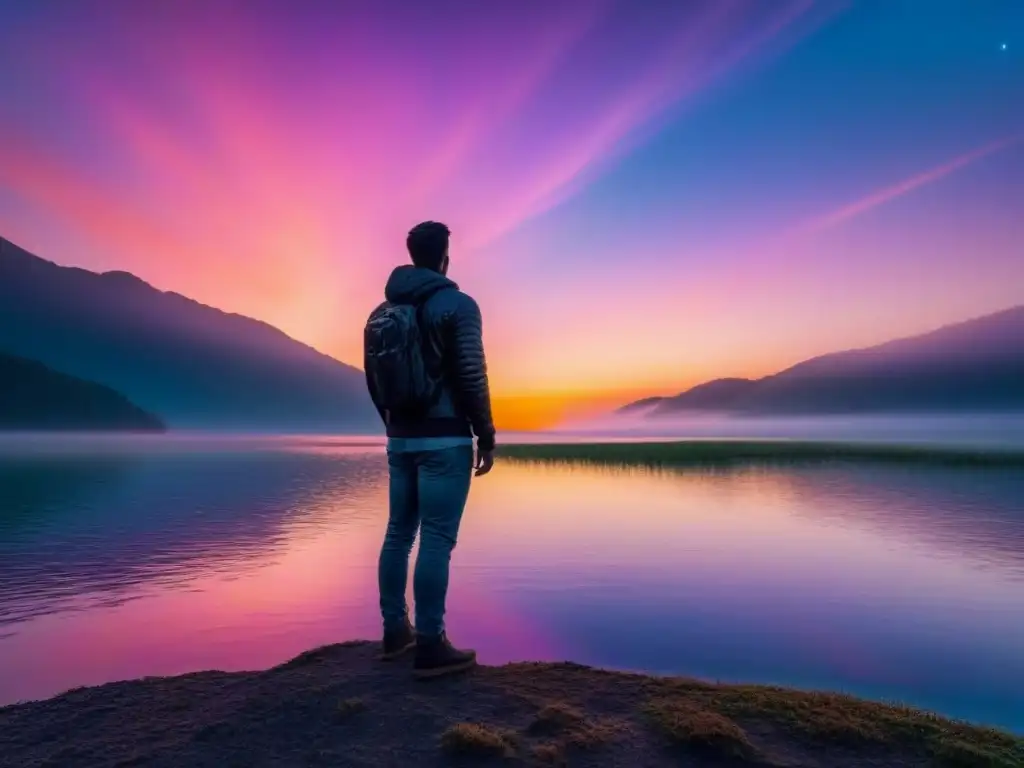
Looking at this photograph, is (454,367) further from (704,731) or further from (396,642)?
(704,731)

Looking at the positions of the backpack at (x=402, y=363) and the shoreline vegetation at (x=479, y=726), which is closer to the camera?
the shoreline vegetation at (x=479, y=726)

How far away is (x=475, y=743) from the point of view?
4707 millimetres

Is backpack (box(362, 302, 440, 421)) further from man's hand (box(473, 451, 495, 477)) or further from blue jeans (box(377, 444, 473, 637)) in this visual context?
man's hand (box(473, 451, 495, 477))

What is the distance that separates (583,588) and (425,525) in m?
8.98

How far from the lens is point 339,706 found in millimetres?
5434

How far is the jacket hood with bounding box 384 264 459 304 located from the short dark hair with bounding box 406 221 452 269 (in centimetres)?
18

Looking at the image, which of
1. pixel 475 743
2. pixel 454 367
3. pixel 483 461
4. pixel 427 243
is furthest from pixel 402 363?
pixel 475 743

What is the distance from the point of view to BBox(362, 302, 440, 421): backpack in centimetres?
638

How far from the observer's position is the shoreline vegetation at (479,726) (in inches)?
188

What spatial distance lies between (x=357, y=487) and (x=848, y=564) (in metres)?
27.3

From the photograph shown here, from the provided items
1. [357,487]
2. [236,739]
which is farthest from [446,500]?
[357,487]

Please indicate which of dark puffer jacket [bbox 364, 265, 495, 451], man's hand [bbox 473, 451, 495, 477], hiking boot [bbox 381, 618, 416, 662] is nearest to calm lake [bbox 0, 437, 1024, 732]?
hiking boot [bbox 381, 618, 416, 662]

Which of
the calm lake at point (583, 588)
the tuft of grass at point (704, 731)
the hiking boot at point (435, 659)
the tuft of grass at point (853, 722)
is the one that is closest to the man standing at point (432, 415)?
the hiking boot at point (435, 659)

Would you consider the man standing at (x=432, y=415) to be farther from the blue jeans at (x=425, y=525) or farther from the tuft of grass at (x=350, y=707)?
the tuft of grass at (x=350, y=707)
